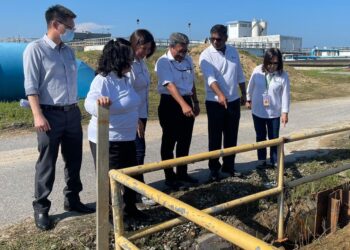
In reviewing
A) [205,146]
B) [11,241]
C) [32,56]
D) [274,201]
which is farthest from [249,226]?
[205,146]

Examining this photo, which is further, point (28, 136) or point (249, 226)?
point (28, 136)

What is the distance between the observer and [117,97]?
3.71 metres

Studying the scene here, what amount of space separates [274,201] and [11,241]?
9.60 feet

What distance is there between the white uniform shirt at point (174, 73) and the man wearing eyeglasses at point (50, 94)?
1.09m

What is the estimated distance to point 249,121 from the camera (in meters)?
10.8

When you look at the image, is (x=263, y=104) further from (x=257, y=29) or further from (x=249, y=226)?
(x=257, y=29)

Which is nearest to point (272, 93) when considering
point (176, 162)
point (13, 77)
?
point (176, 162)

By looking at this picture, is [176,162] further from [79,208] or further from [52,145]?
[79,208]

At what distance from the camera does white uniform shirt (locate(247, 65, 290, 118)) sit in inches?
230

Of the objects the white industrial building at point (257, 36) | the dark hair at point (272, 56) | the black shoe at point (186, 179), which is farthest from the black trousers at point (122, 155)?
the white industrial building at point (257, 36)

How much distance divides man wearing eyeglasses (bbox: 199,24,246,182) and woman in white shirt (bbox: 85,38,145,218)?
167cm

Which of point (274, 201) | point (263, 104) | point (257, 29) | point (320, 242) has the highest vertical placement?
point (257, 29)

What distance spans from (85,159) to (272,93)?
2.99m

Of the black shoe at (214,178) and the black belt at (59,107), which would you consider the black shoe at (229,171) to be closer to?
the black shoe at (214,178)
